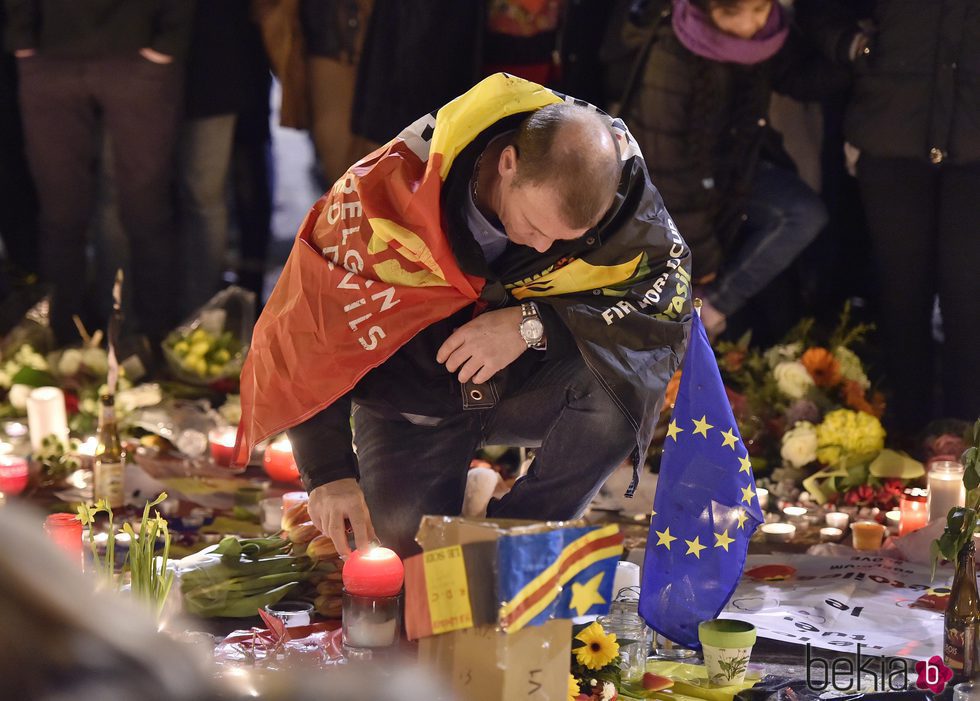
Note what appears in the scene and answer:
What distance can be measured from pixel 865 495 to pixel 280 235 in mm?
Answer: 3644

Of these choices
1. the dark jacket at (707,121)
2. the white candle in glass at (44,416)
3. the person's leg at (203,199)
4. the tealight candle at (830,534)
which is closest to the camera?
the tealight candle at (830,534)

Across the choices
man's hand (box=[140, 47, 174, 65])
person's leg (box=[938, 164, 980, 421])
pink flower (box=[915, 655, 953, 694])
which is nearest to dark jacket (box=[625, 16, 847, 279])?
person's leg (box=[938, 164, 980, 421])

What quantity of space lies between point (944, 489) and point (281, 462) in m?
1.75

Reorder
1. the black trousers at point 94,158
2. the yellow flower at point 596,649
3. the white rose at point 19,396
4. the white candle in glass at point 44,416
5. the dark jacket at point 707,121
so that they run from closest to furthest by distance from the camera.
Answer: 1. the yellow flower at point 596,649
2. the white candle in glass at point 44,416
3. the dark jacket at point 707,121
4. the white rose at point 19,396
5. the black trousers at point 94,158

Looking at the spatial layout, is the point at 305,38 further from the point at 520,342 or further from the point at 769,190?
the point at 520,342

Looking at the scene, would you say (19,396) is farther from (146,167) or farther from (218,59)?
(218,59)

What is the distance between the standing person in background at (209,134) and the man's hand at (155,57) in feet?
0.49

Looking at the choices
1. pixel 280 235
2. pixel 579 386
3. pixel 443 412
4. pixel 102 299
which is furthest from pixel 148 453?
pixel 280 235

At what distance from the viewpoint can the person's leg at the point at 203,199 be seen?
4.75m

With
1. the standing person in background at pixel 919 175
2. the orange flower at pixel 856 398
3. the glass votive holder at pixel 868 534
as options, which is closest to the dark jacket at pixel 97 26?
the standing person in background at pixel 919 175

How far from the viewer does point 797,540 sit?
350cm

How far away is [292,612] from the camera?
284 cm

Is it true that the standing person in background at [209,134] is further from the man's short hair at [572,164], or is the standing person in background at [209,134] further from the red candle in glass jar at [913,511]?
the red candle in glass jar at [913,511]

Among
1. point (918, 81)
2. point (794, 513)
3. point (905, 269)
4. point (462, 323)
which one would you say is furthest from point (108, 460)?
point (918, 81)
